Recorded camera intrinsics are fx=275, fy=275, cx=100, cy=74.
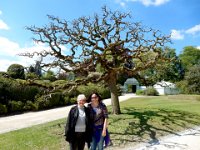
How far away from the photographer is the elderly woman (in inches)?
260

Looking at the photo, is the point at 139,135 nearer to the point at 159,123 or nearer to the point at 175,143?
the point at 175,143

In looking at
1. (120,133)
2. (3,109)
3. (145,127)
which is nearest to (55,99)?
(3,109)

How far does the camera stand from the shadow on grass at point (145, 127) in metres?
10.1

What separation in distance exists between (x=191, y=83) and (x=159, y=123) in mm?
27957

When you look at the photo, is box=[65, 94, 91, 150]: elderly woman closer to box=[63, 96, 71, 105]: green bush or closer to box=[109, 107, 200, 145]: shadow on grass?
box=[109, 107, 200, 145]: shadow on grass

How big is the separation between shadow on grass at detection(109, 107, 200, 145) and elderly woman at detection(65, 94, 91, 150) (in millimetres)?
3008

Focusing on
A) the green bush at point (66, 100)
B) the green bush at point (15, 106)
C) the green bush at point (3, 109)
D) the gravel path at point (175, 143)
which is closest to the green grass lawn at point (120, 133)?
the gravel path at point (175, 143)

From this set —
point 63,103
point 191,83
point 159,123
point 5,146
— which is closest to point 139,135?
point 159,123

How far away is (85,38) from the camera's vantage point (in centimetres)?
1435

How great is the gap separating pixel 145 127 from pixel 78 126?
226 inches

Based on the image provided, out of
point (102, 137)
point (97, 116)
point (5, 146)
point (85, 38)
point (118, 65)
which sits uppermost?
point (85, 38)

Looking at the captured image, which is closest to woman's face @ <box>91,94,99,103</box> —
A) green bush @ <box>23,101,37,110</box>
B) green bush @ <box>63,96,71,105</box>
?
green bush @ <box>23,101,37,110</box>

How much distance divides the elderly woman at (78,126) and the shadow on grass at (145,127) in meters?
3.01

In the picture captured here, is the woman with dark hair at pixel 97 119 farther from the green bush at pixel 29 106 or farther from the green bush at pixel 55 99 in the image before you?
the green bush at pixel 55 99
